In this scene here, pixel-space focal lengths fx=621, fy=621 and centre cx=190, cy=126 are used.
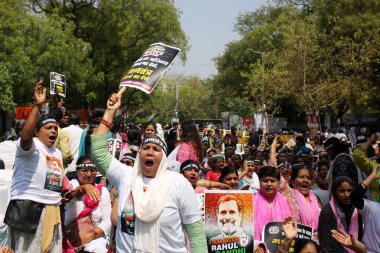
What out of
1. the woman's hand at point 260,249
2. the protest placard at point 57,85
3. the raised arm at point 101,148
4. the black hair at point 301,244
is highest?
the protest placard at point 57,85

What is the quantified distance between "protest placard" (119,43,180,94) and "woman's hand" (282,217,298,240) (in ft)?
5.73

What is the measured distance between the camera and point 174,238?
4.15 metres

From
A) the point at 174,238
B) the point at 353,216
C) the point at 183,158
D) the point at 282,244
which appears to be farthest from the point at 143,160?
the point at 183,158

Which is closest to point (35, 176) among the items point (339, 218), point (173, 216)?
point (173, 216)

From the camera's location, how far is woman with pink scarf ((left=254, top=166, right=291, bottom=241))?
6176mm

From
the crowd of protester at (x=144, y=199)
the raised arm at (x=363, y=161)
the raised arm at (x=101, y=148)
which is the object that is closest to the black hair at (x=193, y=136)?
the crowd of protester at (x=144, y=199)

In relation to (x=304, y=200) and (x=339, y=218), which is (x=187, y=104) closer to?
(x=304, y=200)

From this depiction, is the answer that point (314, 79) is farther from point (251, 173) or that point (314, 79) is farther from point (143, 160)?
point (143, 160)

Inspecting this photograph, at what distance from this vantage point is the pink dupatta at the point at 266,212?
20.2 ft

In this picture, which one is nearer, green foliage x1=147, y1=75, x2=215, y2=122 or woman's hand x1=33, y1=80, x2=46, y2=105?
woman's hand x1=33, y1=80, x2=46, y2=105

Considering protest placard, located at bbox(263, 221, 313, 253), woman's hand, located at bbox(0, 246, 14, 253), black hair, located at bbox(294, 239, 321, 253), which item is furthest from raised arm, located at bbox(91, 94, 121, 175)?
protest placard, located at bbox(263, 221, 313, 253)

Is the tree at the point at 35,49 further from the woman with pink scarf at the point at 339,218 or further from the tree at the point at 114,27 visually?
the woman with pink scarf at the point at 339,218

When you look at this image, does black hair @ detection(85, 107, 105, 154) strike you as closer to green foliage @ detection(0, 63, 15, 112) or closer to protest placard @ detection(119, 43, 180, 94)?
protest placard @ detection(119, 43, 180, 94)

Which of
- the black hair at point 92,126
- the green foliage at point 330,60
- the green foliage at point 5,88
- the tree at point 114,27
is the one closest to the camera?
the black hair at point 92,126
